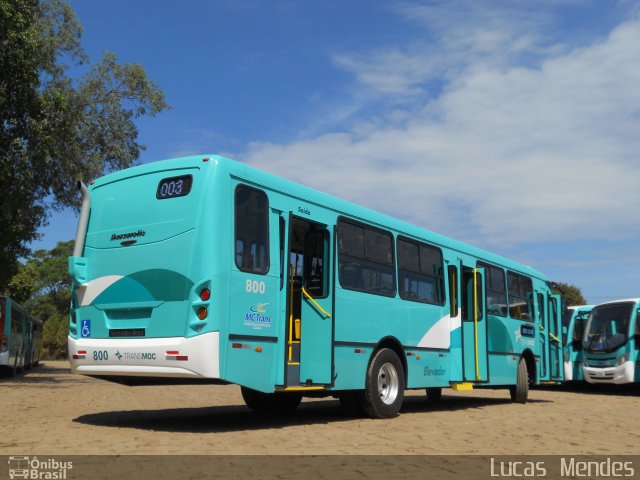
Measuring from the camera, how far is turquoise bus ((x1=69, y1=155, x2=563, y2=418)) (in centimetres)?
844

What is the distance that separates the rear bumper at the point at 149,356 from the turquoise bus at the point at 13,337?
64.5 feet

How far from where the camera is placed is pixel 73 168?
2483 cm

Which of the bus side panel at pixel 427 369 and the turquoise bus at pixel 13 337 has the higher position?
the turquoise bus at pixel 13 337

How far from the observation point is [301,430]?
940cm

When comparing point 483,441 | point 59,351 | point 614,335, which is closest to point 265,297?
point 483,441

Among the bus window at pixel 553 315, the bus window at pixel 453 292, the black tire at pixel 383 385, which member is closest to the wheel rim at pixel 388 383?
the black tire at pixel 383 385

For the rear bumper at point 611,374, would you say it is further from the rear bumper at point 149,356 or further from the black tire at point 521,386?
the rear bumper at point 149,356

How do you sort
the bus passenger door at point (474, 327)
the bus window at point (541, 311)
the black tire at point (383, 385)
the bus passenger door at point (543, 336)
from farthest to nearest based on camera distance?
the bus window at point (541, 311)
the bus passenger door at point (543, 336)
the bus passenger door at point (474, 327)
the black tire at point (383, 385)

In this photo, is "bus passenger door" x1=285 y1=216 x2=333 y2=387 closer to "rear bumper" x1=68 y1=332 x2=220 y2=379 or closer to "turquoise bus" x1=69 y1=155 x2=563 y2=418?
"turquoise bus" x1=69 y1=155 x2=563 y2=418

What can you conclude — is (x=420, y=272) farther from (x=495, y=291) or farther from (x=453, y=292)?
(x=495, y=291)

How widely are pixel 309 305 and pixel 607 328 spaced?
1596 centimetres

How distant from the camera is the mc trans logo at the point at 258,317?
8711 millimetres
